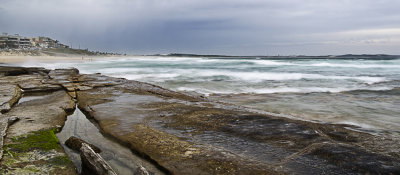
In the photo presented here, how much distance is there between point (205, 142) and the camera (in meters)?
3.17

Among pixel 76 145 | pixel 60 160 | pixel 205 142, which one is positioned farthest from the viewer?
pixel 205 142

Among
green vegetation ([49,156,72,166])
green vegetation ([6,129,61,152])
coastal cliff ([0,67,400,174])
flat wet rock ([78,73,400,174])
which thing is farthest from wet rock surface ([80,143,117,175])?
green vegetation ([6,129,61,152])

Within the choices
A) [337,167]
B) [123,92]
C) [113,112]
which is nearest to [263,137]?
[337,167]

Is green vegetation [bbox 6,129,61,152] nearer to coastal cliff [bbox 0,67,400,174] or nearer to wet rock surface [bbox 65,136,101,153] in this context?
coastal cliff [bbox 0,67,400,174]

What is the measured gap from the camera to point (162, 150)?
9.57 feet

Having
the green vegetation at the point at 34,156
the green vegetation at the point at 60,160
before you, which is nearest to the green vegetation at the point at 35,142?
the green vegetation at the point at 34,156

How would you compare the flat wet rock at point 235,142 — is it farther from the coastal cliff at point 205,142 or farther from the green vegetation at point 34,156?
the green vegetation at point 34,156

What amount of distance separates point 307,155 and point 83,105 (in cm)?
415

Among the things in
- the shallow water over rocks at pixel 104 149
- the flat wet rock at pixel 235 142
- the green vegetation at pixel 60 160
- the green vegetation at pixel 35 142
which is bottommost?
the shallow water over rocks at pixel 104 149

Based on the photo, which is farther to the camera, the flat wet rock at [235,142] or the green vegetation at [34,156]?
the flat wet rock at [235,142]

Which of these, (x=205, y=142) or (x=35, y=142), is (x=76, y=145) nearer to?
(x=35, y=142)

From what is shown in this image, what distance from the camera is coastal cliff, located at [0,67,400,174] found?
249 centimetres

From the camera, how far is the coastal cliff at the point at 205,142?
2.49 metres

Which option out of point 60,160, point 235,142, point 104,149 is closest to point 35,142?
point 60,160
